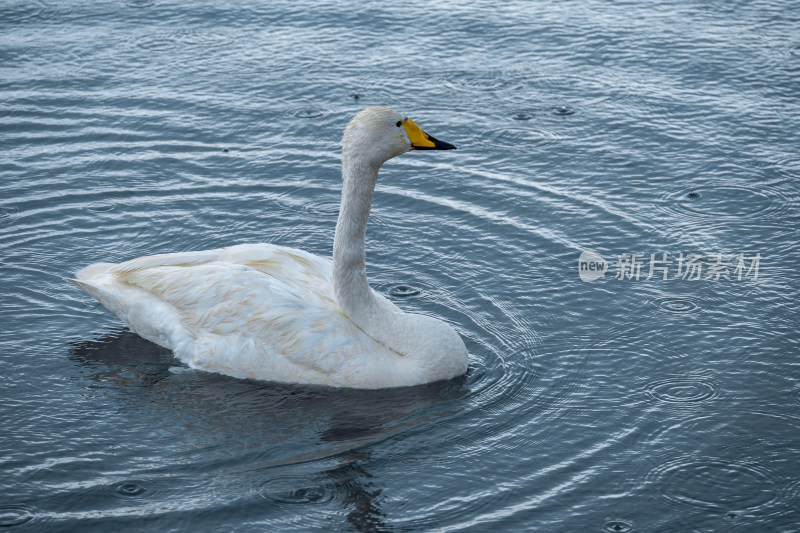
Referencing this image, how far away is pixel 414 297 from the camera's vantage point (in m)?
10.9

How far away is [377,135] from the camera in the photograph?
9430 mm

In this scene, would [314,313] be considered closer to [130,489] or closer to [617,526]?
[130,489]

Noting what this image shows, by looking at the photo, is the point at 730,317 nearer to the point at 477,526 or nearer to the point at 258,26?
the point at 477,526

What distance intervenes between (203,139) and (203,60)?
2.73 m

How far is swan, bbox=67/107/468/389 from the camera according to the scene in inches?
376

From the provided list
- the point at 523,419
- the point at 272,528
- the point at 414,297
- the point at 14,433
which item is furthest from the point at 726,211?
the point at 14,433

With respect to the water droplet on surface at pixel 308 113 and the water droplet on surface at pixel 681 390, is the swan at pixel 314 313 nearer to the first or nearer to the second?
the water droplet on surface at pixel 681 390

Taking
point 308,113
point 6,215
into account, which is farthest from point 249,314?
point 308,113

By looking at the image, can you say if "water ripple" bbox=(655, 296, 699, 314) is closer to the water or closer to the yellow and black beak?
the water

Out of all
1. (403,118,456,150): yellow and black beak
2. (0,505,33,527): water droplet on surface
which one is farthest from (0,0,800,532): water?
(403,118,456,150): yellow and black beak

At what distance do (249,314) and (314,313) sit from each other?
1.96ft

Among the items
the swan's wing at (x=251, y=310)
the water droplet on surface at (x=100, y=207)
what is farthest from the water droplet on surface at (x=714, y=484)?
the water droplet on surface at (x=100, y=207)

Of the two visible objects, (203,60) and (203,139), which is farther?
(203,60)

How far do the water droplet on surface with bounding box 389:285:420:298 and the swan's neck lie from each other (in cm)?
114
